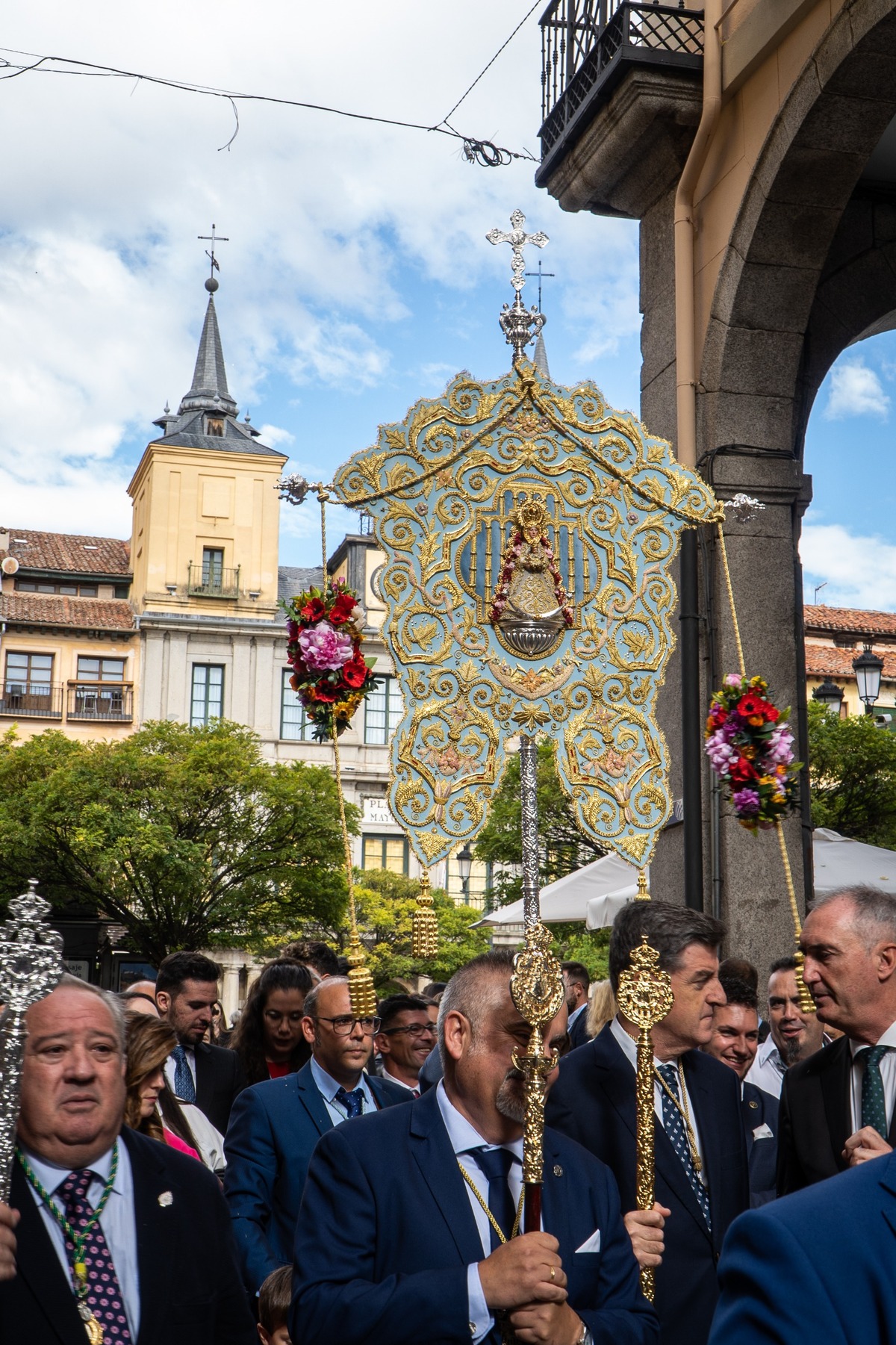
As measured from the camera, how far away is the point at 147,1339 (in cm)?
301

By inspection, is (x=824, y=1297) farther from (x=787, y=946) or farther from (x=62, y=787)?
(x=62, y=787)

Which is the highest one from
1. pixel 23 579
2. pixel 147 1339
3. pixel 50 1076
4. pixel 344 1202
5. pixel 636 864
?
pixel 23 579

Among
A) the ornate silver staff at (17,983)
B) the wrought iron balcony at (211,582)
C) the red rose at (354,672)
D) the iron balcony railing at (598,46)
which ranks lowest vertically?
the ornate silver staff at (17,983)

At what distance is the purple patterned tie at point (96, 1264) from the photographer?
299 cm

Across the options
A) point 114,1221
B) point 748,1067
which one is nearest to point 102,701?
point 748,1067

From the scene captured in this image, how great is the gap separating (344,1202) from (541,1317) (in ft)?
1.68

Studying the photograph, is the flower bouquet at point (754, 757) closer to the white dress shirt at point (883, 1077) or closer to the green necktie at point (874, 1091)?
the white dress shirt at point (883, 1077)

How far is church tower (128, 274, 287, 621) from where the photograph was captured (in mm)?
54031

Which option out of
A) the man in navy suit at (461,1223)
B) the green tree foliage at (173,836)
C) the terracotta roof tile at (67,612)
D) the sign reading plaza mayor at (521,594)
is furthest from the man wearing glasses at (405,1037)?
the terracotta roof tile at (67,612)

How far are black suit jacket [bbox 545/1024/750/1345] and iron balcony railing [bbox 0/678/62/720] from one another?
159ft

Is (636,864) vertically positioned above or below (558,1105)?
above

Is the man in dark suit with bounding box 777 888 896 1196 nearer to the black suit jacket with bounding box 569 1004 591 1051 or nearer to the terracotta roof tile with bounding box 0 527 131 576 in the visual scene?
the black suit jacket with bounding box 569 1004 591 1051

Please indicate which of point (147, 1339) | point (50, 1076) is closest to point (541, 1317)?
point (147, 1339)

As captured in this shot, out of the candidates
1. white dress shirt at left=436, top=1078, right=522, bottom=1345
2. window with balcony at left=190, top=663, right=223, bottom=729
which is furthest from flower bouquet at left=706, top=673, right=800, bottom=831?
window with balcony at left=190, top=663, right=223, bottom=729
